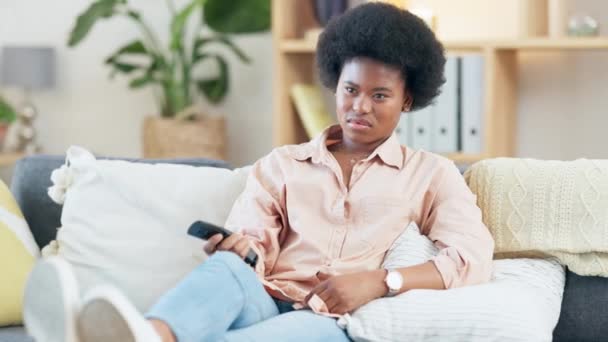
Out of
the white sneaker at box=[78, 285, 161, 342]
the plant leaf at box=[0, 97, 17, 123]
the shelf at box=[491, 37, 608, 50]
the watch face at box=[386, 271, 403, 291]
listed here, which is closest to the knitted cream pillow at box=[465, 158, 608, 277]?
the watch face at box=[386, 271, 403, 291]

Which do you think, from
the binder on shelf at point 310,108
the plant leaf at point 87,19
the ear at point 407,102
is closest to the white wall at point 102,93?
the plant leaf at point 87,19

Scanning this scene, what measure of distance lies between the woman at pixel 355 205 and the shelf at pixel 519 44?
131cm

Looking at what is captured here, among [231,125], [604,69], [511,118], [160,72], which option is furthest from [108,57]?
[604,69]

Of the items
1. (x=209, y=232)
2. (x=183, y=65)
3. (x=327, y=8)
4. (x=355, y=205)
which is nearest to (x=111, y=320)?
(x=209, y=232)

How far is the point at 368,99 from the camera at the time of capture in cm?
231

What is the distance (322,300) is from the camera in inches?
81.8

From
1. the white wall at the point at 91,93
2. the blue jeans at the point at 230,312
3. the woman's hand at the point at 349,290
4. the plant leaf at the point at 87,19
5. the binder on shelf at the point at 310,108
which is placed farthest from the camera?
the white wall at the point at 91,93

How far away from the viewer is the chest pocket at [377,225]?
2248mm

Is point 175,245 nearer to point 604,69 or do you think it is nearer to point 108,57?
point 604,69

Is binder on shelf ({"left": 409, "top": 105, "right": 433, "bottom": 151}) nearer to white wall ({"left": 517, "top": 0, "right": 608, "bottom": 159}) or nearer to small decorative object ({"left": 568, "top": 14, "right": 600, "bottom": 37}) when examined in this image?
white wall ({"left": 517, "top": 0, "right": 608, "bottom": 159})

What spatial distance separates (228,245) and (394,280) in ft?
1.06

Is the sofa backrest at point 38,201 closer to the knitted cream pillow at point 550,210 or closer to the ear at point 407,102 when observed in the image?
the ear at point 407,102

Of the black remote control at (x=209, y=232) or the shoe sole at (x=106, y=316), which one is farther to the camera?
the black remote control at (x=209, y=232)

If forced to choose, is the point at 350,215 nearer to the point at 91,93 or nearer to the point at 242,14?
the point at 242,14
